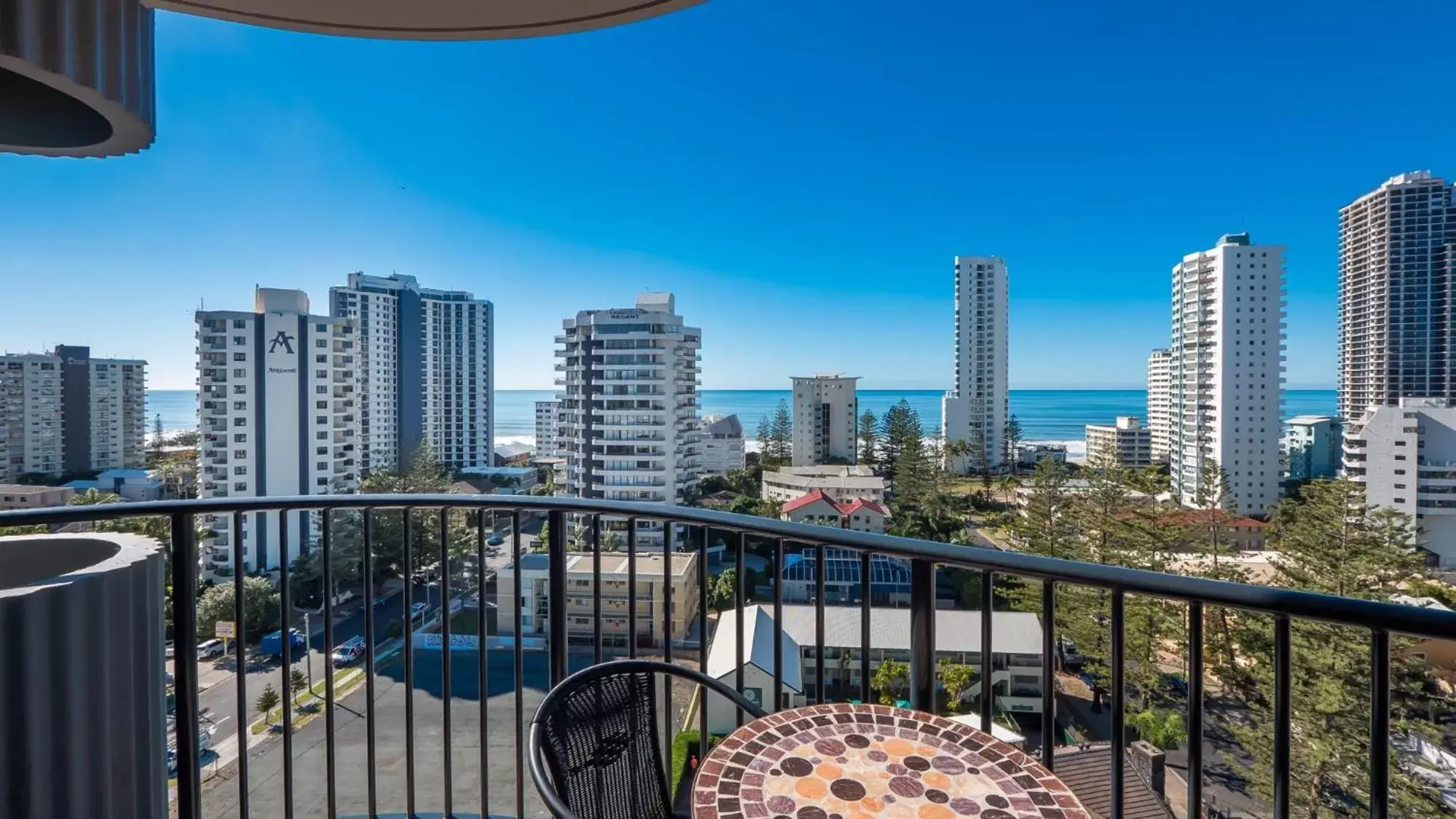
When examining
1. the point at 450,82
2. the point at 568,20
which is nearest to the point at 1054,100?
the point at 450,82

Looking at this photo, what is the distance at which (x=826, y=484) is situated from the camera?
2372 centimetres

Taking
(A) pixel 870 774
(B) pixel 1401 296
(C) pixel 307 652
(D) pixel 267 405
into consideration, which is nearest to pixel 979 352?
(B) pixel 1401 296

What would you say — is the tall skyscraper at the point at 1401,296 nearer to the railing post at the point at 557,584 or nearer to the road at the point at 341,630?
the railing post at the point at 557,584

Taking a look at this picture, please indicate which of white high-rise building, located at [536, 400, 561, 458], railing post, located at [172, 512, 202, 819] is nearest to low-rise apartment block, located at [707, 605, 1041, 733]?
railing post, located at [172, 512, 202, 819]

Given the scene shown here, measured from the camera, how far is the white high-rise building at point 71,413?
19.8m

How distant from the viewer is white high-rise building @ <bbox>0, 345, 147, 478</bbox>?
1975 cm

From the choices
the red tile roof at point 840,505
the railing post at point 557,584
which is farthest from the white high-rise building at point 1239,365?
the railing post at point 557,584

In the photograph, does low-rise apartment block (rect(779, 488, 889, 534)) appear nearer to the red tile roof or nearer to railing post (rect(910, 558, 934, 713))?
the red tile roof

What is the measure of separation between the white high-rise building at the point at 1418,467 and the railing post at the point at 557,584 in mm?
18893

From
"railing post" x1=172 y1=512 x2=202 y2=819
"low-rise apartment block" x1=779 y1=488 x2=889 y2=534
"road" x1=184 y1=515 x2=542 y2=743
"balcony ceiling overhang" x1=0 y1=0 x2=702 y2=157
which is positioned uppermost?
"balcony ceiling overhang" x1=0 y1=0 x2=702 y2=157

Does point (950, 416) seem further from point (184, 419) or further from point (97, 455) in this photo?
point (184, 419)

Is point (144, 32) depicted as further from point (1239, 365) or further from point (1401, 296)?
point (1401, 296)

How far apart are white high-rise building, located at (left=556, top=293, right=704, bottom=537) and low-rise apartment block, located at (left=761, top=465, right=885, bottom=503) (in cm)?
447

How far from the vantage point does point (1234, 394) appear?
22578 mm
